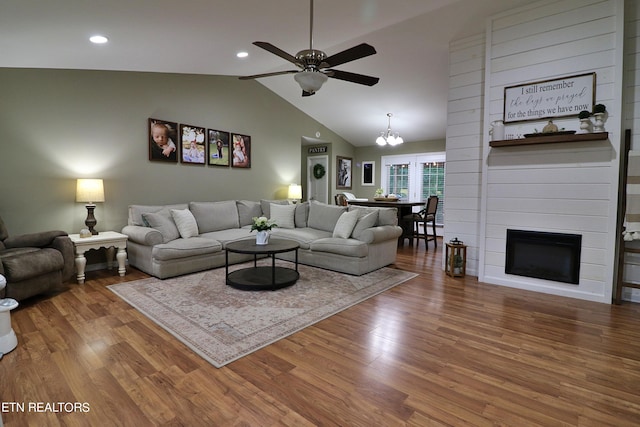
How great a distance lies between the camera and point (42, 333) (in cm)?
252

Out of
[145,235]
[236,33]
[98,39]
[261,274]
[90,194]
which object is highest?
[236,33]

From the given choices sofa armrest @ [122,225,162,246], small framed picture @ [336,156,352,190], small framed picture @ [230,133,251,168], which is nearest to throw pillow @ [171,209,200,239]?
sofa armrest @ [122,225,162,246]

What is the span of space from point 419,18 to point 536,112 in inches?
71.3

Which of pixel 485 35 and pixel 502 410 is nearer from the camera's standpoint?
pixel 502 410

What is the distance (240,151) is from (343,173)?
3619 mm

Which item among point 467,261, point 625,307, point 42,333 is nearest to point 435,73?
point 467,261

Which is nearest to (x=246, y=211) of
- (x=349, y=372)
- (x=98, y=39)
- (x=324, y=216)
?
(x=324, y=216)

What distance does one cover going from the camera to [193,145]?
546 cm

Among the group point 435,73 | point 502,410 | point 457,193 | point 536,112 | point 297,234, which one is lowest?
point 502,410

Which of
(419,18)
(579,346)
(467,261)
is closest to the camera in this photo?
(579,346)

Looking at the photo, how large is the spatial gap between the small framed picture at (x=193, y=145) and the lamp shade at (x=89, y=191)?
1.45 metres

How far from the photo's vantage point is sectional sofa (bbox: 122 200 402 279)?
407 cm

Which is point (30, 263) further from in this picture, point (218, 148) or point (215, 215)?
point (218, 148)

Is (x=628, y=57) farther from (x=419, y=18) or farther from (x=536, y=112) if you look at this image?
(x=419, y=18)
